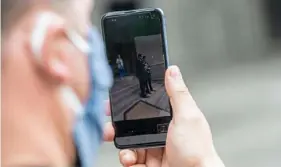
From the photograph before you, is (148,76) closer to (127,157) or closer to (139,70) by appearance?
(139,70)

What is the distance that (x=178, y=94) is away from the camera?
2.59 feet

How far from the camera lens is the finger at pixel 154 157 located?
0.86 m

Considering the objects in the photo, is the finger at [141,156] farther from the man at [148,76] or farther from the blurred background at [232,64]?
the blurred background at [232,64]

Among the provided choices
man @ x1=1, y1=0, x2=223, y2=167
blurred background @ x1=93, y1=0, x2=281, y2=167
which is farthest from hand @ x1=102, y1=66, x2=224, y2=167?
blurred background @ x1=93, y1=0, x2=281, y2=167

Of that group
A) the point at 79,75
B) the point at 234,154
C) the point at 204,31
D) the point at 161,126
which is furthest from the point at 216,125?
the point at 79,75

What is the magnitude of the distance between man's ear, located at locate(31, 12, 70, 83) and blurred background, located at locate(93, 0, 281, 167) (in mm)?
1142

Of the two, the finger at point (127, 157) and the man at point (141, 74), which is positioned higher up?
the man at point (141, 74)

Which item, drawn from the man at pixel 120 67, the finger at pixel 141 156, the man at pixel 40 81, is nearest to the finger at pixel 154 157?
the finger at pixel 141 156

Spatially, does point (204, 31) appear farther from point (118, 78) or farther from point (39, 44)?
point (39, 44)

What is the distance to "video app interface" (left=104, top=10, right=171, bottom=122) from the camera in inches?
31.6

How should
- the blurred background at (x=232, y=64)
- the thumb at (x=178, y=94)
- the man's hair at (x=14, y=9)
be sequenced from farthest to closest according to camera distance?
the blurred background at (x=232, y=64), the thumb at (x=178, y=94), the man's hair at (x=14, y=9)

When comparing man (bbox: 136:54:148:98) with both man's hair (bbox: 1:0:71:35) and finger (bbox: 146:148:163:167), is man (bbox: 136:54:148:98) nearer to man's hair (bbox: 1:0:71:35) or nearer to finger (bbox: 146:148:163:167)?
finger (bbox: 146:148:163:167)

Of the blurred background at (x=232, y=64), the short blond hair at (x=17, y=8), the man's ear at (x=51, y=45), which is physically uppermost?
the short blond hair at (x=17, y=8)

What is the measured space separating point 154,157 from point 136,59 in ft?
0.46
